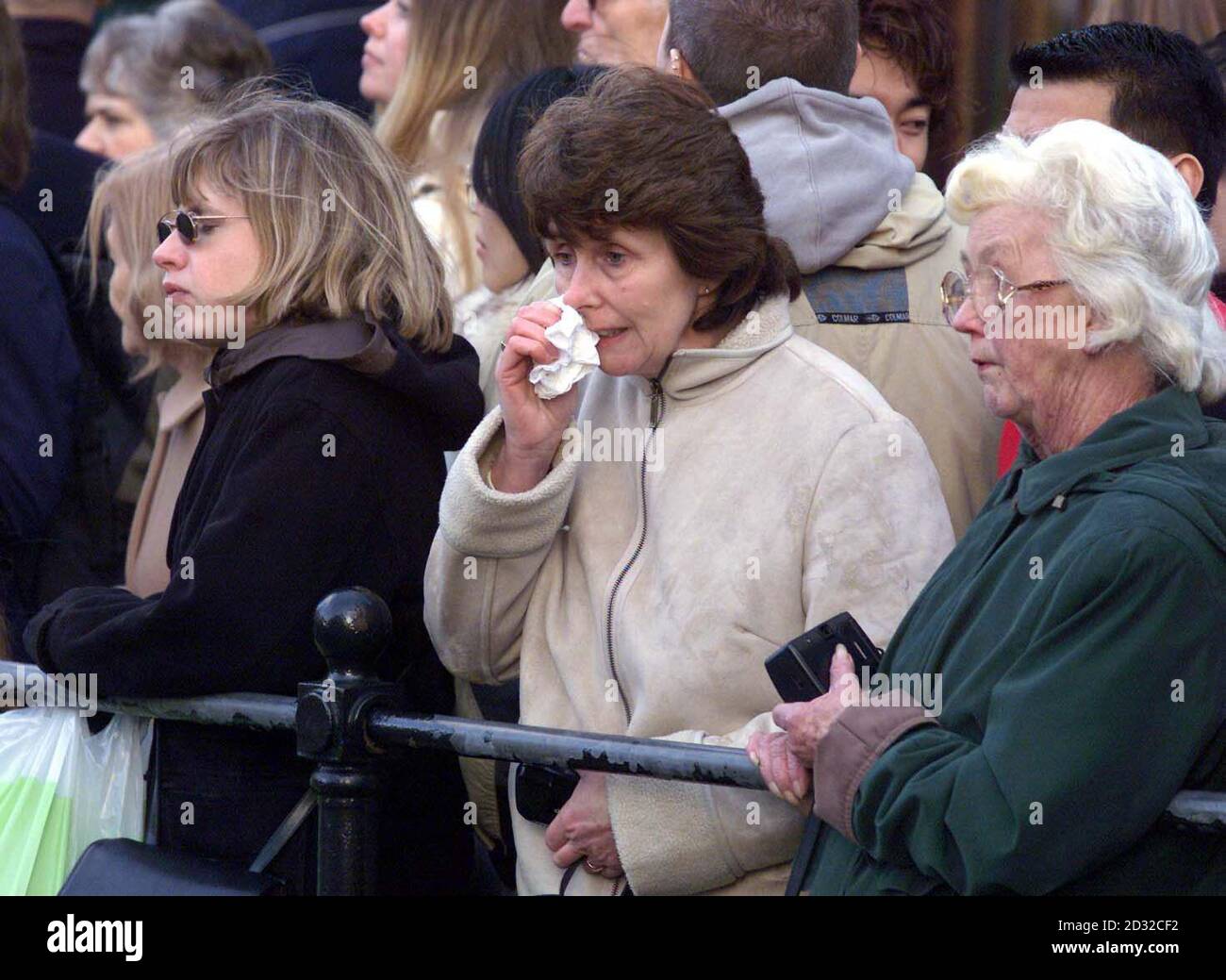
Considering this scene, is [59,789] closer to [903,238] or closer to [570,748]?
[570,748]

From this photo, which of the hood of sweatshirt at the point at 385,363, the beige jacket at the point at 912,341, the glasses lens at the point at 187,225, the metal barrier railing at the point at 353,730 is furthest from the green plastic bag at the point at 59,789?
the beige jacket at the point at 912,341

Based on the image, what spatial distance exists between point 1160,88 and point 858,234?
0.61 metres

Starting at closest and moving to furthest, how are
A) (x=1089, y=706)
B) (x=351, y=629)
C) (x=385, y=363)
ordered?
(x=1089, y=706), (x=351, y=629), (x=385, y=363)

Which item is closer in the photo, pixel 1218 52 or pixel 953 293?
pixel 953 293

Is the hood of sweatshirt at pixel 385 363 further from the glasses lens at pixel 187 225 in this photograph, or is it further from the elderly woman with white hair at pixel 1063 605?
the elderly woman with white hair at pixel 1063 605

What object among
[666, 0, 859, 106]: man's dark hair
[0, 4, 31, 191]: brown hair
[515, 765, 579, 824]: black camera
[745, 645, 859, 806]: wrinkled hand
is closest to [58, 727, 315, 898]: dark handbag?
[515, 765, 579, 824]: black camera

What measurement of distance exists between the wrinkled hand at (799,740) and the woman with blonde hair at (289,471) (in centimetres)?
99

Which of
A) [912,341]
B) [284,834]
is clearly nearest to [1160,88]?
[912,341]

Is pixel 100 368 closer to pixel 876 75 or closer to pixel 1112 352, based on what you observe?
pixel 876 75

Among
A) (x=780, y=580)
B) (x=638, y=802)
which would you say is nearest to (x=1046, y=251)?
(x=780, y=580)

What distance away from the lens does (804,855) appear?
2799mm

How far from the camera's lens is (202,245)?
367 cm

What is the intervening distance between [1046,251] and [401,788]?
154 cm

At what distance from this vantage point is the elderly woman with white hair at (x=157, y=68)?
6082 mm
